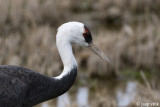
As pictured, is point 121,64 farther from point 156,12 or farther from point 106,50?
point 156,12

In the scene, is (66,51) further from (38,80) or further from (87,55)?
(87,55)

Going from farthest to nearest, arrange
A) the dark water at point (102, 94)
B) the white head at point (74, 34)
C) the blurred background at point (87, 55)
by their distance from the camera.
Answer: the blurred background at point (87, 55), the dark water at point (102, 94), the white head at point (74, 34)

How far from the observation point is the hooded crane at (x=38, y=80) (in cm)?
661

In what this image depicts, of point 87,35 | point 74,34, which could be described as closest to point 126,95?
point 87,35

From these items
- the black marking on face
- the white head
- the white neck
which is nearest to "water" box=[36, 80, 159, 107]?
the black marking on face

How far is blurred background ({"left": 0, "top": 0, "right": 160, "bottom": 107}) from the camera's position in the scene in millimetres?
9898

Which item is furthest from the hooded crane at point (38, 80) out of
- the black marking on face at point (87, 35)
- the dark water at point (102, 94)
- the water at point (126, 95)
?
the water at point (126, 95)

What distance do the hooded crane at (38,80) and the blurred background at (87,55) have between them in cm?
156

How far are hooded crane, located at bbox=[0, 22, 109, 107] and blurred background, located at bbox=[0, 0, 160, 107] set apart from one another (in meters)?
1.56

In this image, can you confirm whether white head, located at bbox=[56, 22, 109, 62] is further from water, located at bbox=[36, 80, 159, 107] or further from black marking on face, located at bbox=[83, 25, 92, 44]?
water, located at bbox=[36, 80, 159, 107]

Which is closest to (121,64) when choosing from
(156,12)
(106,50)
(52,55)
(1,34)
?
(106,50)

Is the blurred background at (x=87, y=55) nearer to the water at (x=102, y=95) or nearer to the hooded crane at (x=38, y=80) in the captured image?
the water at (x=102, y=95)

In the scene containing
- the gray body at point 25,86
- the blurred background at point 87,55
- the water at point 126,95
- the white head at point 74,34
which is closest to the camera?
the gray body at point 25,86

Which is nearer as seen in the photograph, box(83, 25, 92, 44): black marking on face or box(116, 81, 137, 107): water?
box(83, 25, 92, 44): black marking on face
